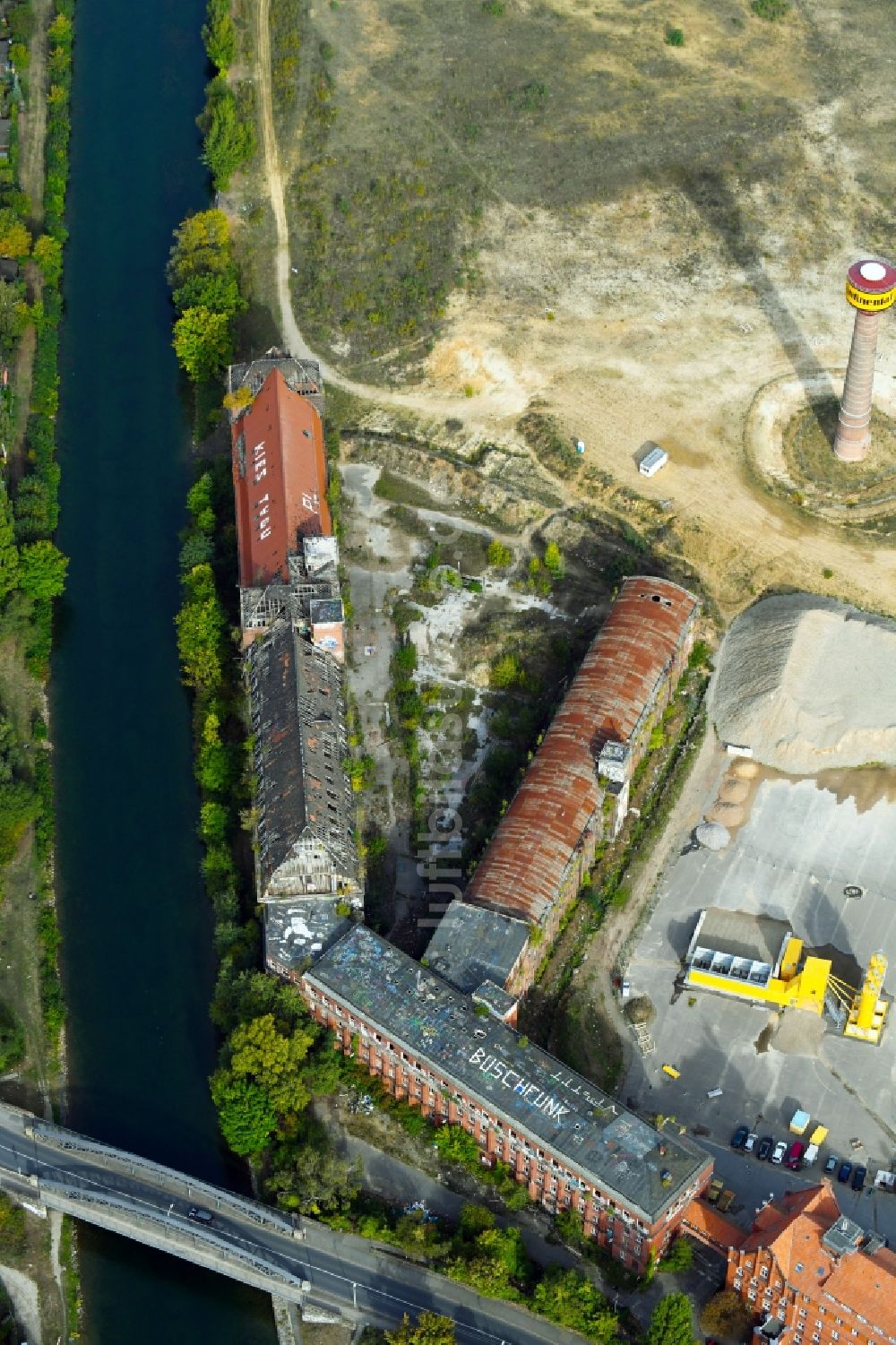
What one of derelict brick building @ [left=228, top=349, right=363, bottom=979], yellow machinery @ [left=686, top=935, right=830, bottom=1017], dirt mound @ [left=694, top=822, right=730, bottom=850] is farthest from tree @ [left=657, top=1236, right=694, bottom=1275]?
dirt mound @ [left=694, top=822, right=730, bottom=850]

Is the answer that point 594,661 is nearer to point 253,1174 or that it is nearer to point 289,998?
point 289,998

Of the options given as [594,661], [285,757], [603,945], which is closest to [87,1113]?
[285,757]

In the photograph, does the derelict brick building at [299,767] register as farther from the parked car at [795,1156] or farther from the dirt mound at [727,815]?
the parked car at [795,1156]

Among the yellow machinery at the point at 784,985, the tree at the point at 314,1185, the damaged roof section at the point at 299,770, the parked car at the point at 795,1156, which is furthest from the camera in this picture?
the yellow machinery at the point at 784,985

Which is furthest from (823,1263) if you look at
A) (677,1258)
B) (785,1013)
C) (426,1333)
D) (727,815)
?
(727,815)

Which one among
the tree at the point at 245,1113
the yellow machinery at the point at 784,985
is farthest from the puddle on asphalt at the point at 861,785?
the tree at the point at 245,1113

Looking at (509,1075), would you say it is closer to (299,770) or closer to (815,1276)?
(815,1276)

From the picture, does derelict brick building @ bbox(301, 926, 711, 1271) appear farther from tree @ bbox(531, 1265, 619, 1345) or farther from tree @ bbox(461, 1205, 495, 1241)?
tree @ bbox(531, 1265, 619, 1345)
